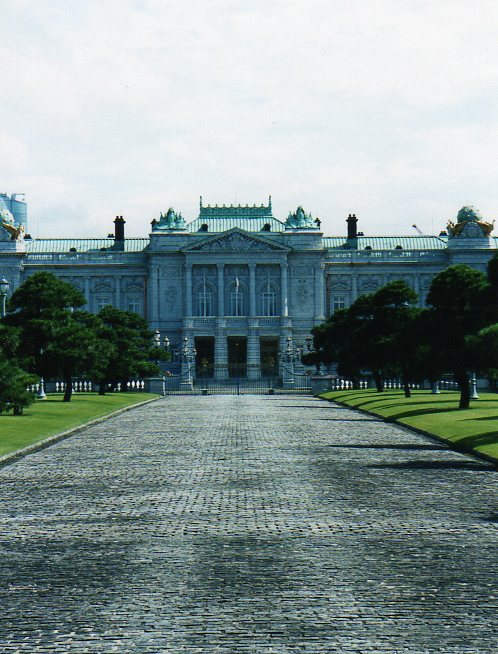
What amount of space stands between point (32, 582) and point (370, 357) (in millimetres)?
75230

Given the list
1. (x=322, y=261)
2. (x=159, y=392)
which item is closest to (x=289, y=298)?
(x=322, y=261)

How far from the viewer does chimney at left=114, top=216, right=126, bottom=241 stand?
171 meters

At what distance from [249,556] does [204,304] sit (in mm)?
145428

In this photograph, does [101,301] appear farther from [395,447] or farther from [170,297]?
[395,447]

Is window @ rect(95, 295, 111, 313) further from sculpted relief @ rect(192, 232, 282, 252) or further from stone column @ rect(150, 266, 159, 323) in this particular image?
sculpted relief @ rect(192, 232, 282, 252)

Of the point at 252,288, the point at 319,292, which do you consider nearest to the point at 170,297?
the point at 252,288

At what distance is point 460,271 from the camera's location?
57.5 meters

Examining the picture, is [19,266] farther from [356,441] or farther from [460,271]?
[356,441]

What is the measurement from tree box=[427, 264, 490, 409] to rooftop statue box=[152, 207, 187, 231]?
10668 centimetres

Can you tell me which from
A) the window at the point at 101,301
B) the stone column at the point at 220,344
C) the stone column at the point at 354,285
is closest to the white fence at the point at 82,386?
the stone column at the point at 220,344

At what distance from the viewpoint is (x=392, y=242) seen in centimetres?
17225

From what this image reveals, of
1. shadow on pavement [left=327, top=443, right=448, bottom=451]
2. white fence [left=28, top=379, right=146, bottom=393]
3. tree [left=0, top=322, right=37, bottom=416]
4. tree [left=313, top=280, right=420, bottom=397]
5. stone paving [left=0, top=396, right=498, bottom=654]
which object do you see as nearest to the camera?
stone paving [left=0, top=396, right=498, bottom=654]

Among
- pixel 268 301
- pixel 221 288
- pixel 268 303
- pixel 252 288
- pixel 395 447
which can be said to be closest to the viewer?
pixel 395 447

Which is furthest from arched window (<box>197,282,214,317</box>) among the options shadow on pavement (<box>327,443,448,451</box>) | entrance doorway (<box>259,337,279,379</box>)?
shadow on pavement (<box>327,443,448,451</box>)
